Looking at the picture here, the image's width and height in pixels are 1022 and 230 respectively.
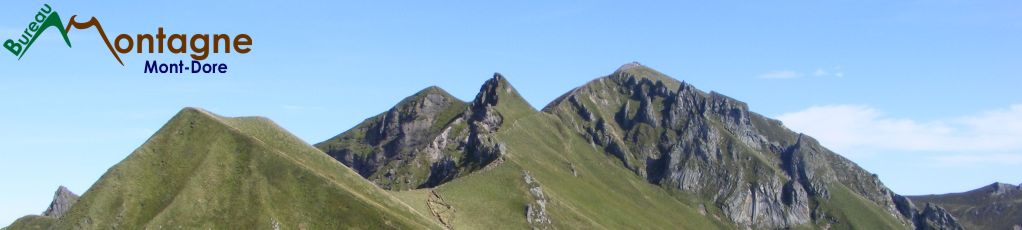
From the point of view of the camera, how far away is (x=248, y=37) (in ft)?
595

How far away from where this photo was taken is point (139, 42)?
578 ft

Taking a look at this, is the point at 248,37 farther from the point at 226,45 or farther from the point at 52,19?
the point at 52,19

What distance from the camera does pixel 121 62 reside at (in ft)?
583

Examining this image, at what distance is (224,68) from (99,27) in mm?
25454

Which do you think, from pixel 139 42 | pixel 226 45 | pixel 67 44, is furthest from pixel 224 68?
pixel 67 44

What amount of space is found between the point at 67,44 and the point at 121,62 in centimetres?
1257

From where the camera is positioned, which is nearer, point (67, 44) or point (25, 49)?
point (25, 49)

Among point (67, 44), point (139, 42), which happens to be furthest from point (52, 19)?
point (139, 42)

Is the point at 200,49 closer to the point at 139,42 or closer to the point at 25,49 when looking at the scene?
the point at 139,42

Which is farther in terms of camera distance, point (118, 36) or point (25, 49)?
point (118, 36)

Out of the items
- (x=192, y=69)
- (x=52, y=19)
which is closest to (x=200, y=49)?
(x=192, y=69)

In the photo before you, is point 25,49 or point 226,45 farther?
point 226,45

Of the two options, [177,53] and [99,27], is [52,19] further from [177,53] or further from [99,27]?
[177,53]

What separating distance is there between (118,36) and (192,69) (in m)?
15.1
